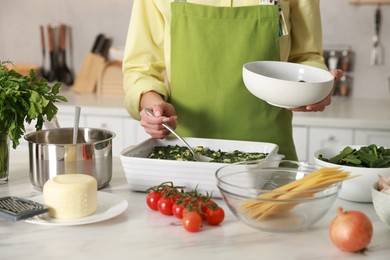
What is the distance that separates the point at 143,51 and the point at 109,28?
184 centimetres

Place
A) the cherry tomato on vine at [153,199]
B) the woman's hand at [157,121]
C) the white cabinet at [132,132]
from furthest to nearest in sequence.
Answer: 1. the white cabinet at [132,132]
2. the woman's hand at [157,121]
3. the cherry tomato on vine at [153,199]

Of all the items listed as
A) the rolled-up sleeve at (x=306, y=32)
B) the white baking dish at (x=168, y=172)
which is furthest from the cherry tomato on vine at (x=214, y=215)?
the rolled-up sleeve at (x=306, y=32)

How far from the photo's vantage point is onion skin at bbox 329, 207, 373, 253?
3.91 feet

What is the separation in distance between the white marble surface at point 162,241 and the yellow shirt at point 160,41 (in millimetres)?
621

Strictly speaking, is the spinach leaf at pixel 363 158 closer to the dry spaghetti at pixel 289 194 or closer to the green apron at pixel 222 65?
the dry spaghetti at pixel 289 194

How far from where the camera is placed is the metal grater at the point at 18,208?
4.35 ft

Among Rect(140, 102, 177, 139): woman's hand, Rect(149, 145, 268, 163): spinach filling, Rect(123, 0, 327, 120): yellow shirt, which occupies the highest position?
Rect(123, 0, 327, 120): yellow shirt

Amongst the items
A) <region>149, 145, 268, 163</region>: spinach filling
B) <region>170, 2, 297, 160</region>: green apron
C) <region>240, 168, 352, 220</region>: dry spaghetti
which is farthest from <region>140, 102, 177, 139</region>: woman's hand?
<region>240, 168, 352, 220</region>: dry spaghetti

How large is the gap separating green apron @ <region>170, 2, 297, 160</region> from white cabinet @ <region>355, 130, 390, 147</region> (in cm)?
111

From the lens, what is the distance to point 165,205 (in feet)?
4.55

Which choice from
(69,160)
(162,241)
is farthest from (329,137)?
(162,241)

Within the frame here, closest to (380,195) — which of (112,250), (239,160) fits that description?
(239,160)

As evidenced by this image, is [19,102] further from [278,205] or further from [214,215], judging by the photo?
[278,205]

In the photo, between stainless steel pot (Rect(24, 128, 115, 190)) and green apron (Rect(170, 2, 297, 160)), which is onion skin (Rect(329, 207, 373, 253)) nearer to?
stainless steel pot (Rect(24, 128, 115, 190))
